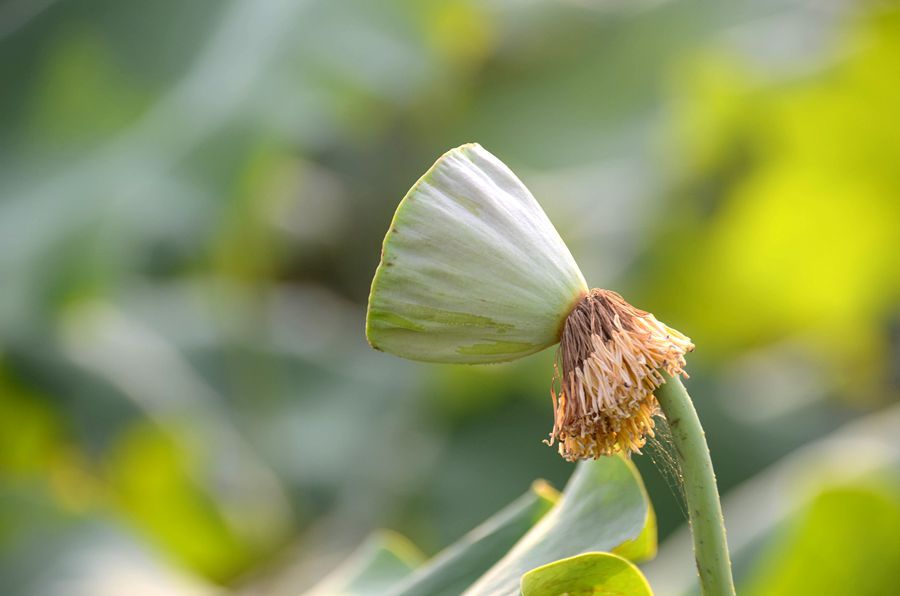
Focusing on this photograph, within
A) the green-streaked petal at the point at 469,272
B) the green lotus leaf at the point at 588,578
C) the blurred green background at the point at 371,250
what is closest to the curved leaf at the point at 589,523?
the green lotus leaf at the point at 588,578

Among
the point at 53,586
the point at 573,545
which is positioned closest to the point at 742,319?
the point at 53,586

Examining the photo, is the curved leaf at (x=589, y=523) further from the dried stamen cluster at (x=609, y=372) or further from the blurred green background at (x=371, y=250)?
the blurred green background at (x=371, y=250)

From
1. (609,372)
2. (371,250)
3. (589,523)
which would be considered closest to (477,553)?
(589,523)

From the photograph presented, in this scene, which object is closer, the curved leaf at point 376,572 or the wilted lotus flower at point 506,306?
the wilted lotus flower at point 506,306

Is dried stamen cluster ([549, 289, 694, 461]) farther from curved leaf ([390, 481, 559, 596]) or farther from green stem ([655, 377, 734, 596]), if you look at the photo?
curved leaf ([390, 481, 559, 596])

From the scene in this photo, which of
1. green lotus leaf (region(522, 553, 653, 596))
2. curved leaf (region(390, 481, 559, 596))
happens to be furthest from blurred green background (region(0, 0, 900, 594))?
green lotus leaf (region(522, 553, 653, 596))

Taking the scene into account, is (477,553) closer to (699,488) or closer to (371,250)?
(699,488)

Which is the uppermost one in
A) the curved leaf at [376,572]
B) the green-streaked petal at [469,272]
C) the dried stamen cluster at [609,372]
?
the green-streaked petal at [469,272]
